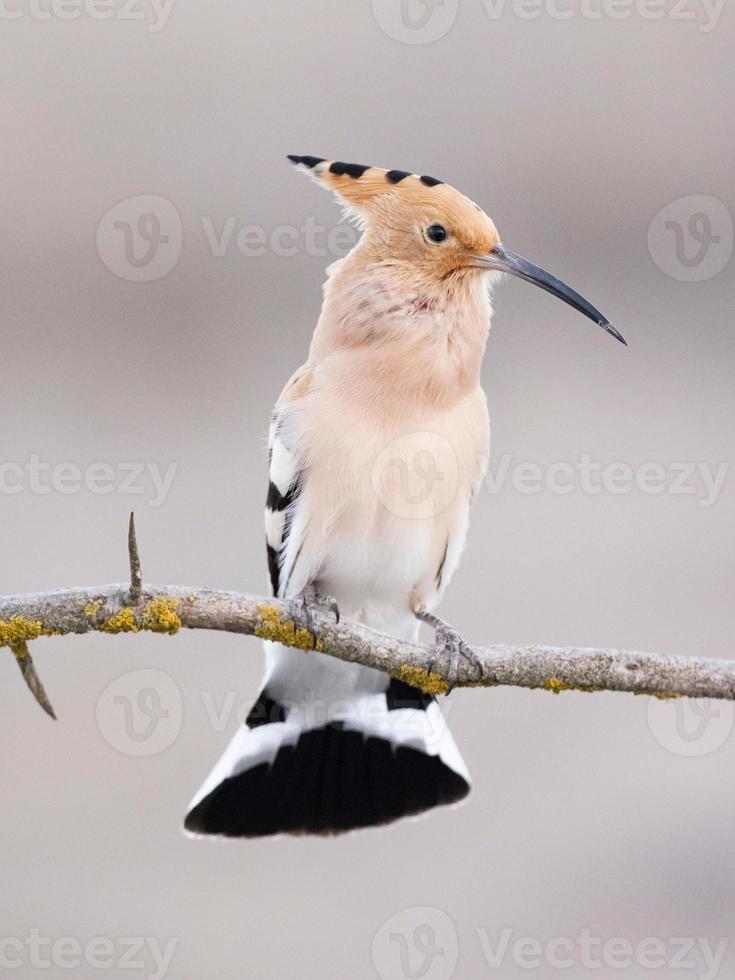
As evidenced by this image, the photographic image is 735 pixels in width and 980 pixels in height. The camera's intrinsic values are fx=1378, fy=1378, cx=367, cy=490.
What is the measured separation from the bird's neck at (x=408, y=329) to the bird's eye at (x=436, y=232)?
46mm

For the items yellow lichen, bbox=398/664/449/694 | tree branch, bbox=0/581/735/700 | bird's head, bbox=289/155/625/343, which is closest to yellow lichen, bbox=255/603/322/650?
tree branch, bbox=0/581/735/700

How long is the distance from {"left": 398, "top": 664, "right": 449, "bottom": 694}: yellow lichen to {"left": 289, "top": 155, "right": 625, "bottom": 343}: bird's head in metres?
0.49

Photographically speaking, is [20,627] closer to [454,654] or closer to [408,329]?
[454,654]

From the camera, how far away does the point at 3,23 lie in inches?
184

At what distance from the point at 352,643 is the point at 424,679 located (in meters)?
0.10

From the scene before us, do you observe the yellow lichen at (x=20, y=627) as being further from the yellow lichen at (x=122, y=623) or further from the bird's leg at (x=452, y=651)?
the bird's leg at (x=452, y=651)

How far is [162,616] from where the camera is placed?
4.44ft

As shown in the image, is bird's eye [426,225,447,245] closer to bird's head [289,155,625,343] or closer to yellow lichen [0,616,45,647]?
bird's head [289,155,625,343]

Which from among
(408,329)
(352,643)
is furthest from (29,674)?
(408,329)

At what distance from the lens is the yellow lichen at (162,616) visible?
1.35 m

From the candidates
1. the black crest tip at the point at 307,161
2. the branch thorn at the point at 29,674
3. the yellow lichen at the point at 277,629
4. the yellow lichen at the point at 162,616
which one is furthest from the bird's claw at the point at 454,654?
the black crest tip at the point at 307,161

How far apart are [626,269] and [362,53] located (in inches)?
47.8

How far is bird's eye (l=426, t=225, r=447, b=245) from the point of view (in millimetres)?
1720

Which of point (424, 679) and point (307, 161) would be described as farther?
point (307, 161)
